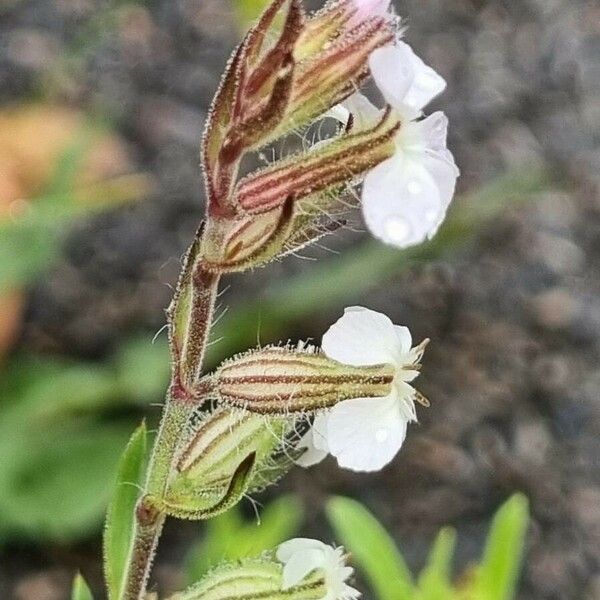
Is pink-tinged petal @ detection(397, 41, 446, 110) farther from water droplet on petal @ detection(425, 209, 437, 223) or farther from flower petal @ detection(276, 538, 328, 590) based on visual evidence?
flower petal @ detection(276, 538, 328, 590)

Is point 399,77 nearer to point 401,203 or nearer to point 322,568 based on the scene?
point 401,203

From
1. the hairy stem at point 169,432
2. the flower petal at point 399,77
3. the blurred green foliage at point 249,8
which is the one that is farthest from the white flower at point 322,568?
the blurred green foliage at point 249,8

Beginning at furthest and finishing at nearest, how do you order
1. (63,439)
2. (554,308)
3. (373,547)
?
(554,308)
(63,439)
(373,547)

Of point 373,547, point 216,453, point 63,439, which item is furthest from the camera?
point 63,439

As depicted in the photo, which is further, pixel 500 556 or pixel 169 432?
pixel 500 556

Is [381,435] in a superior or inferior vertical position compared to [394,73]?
inferior

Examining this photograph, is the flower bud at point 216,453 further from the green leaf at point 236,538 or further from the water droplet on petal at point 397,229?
the green leaf at point 236,538

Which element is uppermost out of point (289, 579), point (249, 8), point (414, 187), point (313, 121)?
point (249, 8)

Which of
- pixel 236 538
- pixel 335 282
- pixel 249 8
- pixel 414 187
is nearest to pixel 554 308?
pixel 335 282

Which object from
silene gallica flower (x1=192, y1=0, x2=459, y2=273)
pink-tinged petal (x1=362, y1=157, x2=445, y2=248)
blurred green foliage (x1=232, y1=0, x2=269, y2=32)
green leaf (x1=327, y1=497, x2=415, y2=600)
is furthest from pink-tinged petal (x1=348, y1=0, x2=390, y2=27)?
blurred green foliage (x1=232, y1=0, x2=269, y2=32)
